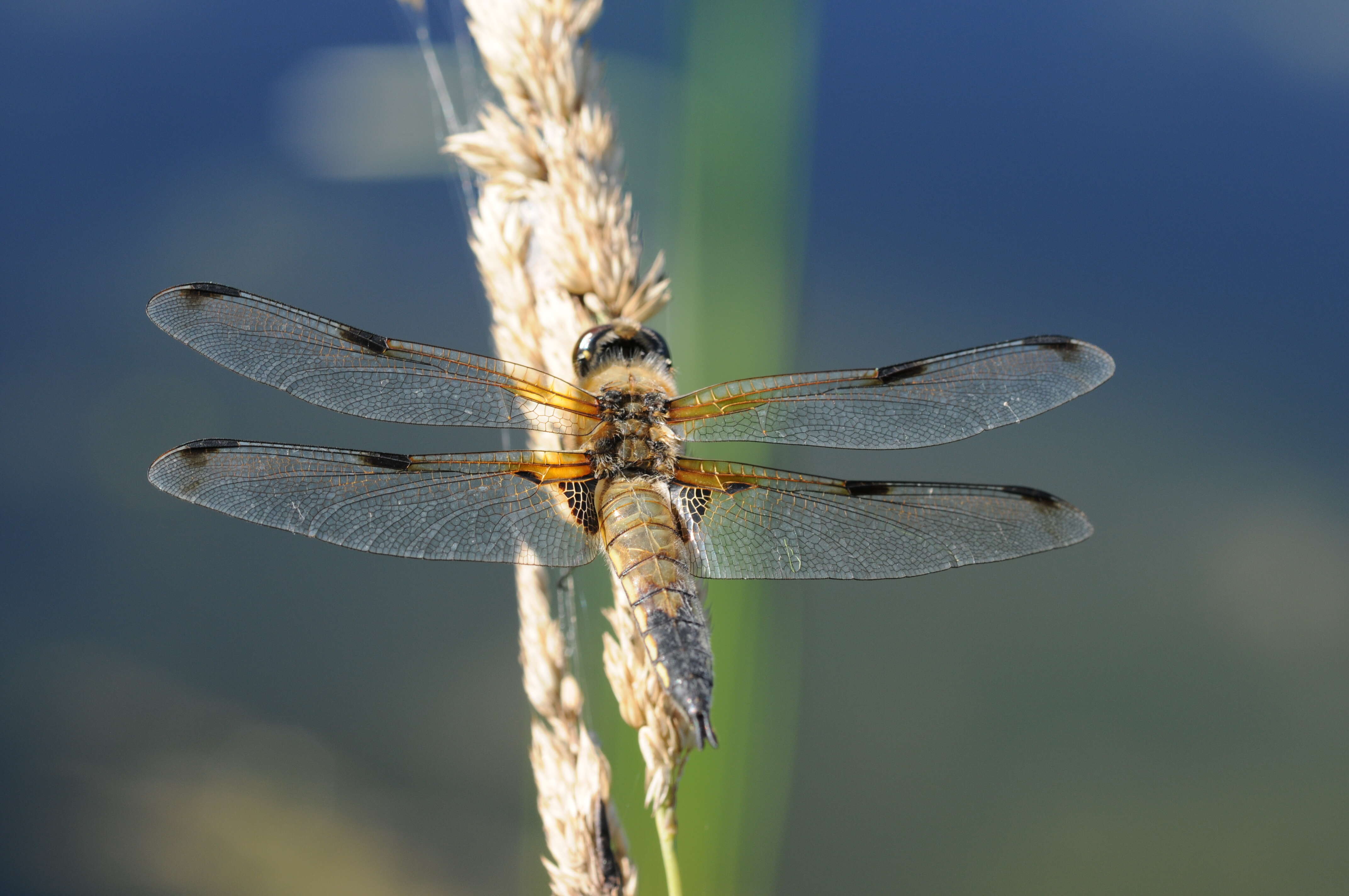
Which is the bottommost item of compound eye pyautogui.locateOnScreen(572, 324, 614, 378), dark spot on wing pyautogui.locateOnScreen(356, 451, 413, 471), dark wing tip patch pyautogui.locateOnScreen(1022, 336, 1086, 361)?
dark spot on wing pyautogui.locateOnScreen(356, 451, 413, 471)

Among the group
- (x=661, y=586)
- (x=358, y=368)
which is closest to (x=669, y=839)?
(x=661, y=586)

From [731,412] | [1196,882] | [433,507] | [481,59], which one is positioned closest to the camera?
[433,507]

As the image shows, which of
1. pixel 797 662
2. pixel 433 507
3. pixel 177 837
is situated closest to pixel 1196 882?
pixel 797 662

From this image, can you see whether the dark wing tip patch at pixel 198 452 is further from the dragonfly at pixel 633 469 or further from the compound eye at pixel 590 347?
the compound eye at pixel 590 347

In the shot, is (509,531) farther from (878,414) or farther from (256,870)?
(256,870)

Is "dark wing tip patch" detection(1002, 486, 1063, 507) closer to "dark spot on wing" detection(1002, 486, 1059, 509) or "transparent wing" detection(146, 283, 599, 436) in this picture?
"dark spot on wing" detection(1002, 486, 1059, 509)

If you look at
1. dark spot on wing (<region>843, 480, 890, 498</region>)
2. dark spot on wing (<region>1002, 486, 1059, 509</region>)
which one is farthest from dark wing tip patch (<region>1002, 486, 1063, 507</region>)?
dark spot on wing (<region>843, 480, 890, 498</region>)

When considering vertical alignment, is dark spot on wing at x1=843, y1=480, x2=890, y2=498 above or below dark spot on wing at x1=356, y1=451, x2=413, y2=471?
above

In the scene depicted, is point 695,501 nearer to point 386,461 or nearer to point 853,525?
point 853,525
